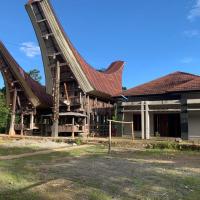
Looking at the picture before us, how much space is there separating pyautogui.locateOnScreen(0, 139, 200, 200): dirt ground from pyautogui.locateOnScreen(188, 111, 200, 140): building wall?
10326mm

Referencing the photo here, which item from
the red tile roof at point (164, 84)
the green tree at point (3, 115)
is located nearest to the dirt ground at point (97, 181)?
the red tile roof at point (164, 84)

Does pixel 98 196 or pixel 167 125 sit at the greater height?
pixel 167 125

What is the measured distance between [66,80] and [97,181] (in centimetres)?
1977

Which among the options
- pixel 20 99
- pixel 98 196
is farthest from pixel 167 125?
pixel 98 196

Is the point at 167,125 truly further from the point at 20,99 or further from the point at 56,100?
the point at 20,99

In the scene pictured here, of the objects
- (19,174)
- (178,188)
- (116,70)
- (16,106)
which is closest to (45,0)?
(16,106)

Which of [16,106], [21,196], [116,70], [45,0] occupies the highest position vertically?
[45,0]

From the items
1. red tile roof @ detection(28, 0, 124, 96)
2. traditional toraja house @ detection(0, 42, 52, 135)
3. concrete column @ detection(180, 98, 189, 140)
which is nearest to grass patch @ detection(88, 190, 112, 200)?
concrete column @ detection(180, 98, 189, 140)

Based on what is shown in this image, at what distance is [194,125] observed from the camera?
68.3ft

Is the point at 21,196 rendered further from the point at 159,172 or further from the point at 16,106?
the point at 16,106

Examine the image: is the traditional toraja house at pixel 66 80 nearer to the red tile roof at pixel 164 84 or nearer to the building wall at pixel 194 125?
the red tile roof at pixel 164 84

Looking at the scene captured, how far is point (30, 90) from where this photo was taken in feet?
89.9

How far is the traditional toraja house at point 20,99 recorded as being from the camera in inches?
1080

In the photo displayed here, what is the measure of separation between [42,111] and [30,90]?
2821mm
